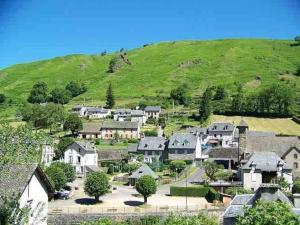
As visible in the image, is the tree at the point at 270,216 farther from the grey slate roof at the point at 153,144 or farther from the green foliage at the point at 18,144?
the grey slate roof at the point at 153,144

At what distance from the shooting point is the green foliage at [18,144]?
20078 millimetres

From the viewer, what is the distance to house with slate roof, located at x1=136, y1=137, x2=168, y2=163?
90.4 meters

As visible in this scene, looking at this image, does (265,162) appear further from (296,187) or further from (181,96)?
(181,96)

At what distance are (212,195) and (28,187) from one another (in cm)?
3844

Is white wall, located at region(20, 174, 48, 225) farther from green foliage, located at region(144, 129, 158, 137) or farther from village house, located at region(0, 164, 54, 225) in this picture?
green foliage, located at region(144, 129, 158, 137)

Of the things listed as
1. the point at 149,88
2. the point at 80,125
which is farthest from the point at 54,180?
the point at 149,88

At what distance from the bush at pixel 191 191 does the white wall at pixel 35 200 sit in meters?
Answer: 39.0

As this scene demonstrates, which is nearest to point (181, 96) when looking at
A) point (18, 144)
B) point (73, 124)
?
point (73, 124)

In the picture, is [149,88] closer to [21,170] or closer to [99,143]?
[99,143]

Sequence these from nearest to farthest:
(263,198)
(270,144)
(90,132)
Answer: (263,198), (270,144), (90,132)

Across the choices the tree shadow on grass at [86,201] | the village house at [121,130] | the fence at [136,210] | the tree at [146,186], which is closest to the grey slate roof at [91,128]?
the village house at [121,130]

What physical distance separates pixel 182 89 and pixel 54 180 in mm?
103256

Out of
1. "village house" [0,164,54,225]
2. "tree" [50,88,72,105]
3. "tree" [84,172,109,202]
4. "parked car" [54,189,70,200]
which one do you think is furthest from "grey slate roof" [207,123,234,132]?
"village house" [0,164,54,225]

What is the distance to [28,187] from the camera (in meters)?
20.6
